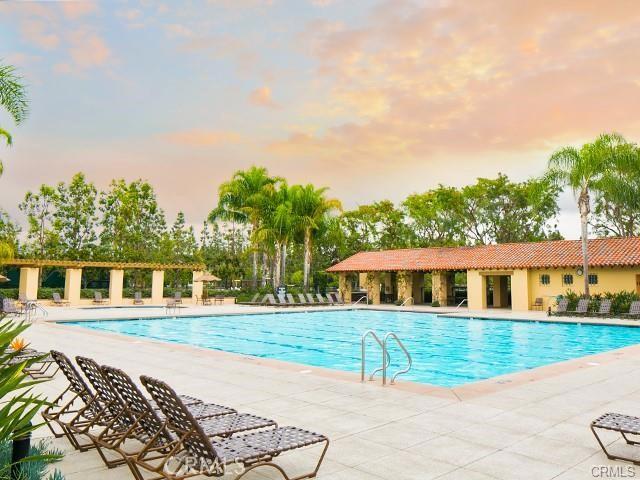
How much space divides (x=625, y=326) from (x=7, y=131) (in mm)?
22931

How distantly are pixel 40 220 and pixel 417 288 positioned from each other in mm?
30451

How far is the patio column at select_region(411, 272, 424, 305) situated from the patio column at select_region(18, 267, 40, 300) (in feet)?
81.4

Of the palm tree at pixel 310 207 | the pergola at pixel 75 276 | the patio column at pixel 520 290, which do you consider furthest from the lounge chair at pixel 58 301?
the patio column at pixel 520 290

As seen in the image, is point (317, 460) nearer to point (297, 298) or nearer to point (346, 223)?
point (297, 298)

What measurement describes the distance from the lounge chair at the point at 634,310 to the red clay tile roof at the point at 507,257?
3125mm

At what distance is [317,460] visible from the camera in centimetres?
444

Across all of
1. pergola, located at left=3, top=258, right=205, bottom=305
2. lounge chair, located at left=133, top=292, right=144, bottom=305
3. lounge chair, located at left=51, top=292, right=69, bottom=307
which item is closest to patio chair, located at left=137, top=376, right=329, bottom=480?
pergola, located at left=3, top=258, right=205, bottom=305

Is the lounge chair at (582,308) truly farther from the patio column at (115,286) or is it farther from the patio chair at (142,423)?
the patio column at (115,286)

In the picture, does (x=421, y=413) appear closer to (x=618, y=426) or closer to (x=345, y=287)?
(x=618, y=426)

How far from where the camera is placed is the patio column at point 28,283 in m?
30.5

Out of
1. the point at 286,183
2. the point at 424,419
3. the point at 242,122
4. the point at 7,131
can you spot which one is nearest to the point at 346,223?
the point at 286,183

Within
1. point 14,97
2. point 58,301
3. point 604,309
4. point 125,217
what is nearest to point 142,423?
point 14,97

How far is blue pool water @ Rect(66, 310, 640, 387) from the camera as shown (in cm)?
1259

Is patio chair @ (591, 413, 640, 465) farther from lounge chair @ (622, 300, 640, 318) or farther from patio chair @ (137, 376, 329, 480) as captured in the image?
lounge chair @ (622, 300, 640, 318)
